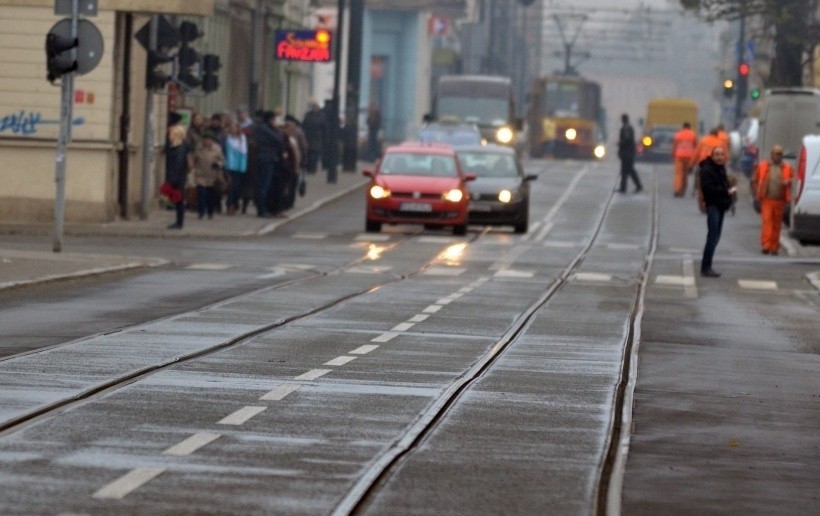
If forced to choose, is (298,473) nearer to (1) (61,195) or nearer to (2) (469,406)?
(2) (469,406)

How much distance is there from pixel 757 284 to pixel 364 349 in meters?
11.7

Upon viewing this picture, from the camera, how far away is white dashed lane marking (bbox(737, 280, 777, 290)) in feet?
83.8

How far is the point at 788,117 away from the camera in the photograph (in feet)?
160

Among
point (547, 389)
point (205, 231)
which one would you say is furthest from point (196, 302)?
point (205, 231)

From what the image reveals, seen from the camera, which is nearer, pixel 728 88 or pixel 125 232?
pixel 125 232

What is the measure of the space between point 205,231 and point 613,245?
6701 millimetres

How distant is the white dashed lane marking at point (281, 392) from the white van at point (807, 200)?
20663 millimetres

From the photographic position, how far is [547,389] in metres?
13.1

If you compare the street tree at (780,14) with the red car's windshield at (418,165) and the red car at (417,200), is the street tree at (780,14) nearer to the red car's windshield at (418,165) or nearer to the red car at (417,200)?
the red car's windshield at (418,165)

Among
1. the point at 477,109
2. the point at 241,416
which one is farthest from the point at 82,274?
the point at 477,109

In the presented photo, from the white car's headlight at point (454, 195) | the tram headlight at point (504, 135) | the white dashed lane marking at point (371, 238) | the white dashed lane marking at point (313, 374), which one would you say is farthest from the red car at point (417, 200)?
the tram headlight at point (504, 135)

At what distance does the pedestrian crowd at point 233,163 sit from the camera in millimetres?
32469

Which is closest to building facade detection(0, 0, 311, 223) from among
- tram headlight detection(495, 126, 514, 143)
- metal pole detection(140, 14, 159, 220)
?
metal pole detection(140, 14, 159, 220)

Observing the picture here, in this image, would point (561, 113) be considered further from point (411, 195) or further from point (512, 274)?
point (512, 274)
